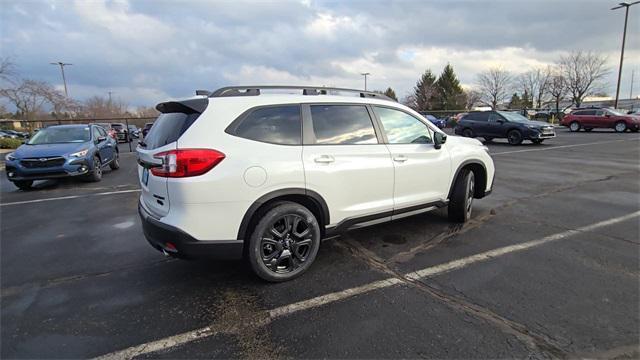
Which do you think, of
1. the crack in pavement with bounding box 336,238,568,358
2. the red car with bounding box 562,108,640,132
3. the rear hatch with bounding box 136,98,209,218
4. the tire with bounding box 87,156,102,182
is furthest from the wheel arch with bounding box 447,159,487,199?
the red car with bounding box 562,108,640,132

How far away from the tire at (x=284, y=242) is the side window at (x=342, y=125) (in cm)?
79

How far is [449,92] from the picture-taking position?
231ft

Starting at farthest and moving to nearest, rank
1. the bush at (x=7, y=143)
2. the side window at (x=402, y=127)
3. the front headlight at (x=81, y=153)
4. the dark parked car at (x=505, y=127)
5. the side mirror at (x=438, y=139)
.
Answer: the bush at (x=7, y=143), the dark parked car at (x=505, y=127), the front headlight at (x=81, y=153), the side mirror at (x=438, y=139), the side window at (x=402, y=127)

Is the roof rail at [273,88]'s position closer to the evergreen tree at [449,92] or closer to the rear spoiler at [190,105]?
the rear spoiler at [190,105]

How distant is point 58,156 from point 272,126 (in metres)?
7.89

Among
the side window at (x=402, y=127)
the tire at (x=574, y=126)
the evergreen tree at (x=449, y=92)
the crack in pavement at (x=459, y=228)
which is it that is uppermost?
the evergreen tree at (x=449, y=92)

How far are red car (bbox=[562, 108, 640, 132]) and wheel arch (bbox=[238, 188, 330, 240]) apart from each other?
2855cm

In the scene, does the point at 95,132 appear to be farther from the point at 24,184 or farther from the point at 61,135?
the point at 24,184

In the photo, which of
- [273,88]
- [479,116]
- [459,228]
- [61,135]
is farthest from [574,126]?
[61,135]

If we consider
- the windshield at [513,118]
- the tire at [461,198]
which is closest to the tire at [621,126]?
the windshield at [513,118]

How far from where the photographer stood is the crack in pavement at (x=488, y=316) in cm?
247

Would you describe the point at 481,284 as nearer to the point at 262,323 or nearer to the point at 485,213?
the point at 262,323

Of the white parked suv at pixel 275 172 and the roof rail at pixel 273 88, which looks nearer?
the white parked suv at pixel 275 172

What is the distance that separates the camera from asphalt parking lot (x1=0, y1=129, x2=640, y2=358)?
256 centimetres
